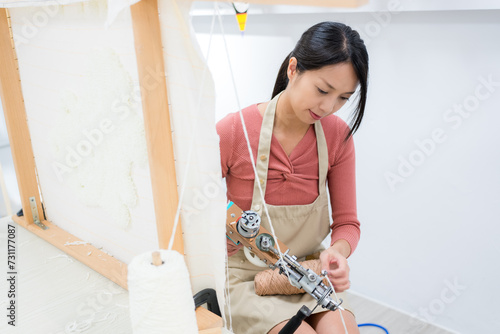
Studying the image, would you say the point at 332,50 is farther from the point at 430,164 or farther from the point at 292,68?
the point at 430,164

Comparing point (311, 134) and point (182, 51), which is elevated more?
point (182, 51)

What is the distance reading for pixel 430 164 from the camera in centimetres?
176

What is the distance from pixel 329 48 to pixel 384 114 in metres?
0.90

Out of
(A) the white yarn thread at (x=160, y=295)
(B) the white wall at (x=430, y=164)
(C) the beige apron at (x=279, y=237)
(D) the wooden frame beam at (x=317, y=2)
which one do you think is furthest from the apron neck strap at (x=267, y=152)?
(B) the white wall at (x=430, y=164)

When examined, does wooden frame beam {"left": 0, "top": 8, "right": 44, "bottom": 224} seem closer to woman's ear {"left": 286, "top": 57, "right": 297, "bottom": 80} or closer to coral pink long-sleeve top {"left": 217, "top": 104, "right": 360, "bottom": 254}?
coral pink long-sleeve top {"left": 217, "top": 104, "right": 360, "bottom": 254}

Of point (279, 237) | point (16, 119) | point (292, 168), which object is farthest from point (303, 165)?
point (16, 119)

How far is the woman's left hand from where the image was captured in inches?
42.4

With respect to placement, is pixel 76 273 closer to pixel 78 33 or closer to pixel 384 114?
pixel 78 33

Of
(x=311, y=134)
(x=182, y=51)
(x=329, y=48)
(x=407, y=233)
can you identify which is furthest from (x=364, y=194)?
(x=182, y=51)

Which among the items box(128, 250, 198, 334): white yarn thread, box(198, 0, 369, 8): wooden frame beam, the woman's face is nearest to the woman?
the woman's face

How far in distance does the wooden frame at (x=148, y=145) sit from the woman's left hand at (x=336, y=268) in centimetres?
32

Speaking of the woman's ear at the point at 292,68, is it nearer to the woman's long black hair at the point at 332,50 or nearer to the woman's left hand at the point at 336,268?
the woman's long black hair at the point at 332,50

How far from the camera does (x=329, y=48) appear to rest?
102cm

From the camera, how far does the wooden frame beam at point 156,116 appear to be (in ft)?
2.44
